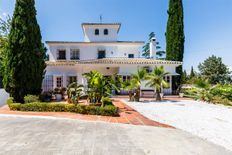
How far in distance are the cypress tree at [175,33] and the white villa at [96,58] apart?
278cm

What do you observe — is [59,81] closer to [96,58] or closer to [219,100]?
[96,58]

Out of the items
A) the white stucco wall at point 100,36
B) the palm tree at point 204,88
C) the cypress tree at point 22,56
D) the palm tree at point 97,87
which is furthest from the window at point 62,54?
the palm tree at point 204,88

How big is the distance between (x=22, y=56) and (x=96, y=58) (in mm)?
14969

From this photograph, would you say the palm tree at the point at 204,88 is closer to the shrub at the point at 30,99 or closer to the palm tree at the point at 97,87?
the palm tree at the point at 97,87

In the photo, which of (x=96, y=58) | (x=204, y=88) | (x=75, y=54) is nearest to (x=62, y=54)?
(x=75, y=54)

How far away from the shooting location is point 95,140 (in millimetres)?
6824

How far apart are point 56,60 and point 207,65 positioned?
4059cm

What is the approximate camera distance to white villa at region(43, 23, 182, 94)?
2448 cm

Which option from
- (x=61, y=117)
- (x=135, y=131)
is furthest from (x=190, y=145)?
(x=61, y=117)

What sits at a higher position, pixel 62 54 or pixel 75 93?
pixel 62 54

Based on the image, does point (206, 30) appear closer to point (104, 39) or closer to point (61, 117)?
point (104, 39)

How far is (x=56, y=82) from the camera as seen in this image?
26.3m

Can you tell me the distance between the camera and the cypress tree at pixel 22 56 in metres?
14.5

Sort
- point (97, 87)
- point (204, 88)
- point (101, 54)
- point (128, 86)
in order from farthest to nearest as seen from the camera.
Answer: point (101, 54) → point (204, 88) → point (128, 86) → point (97, 87)
